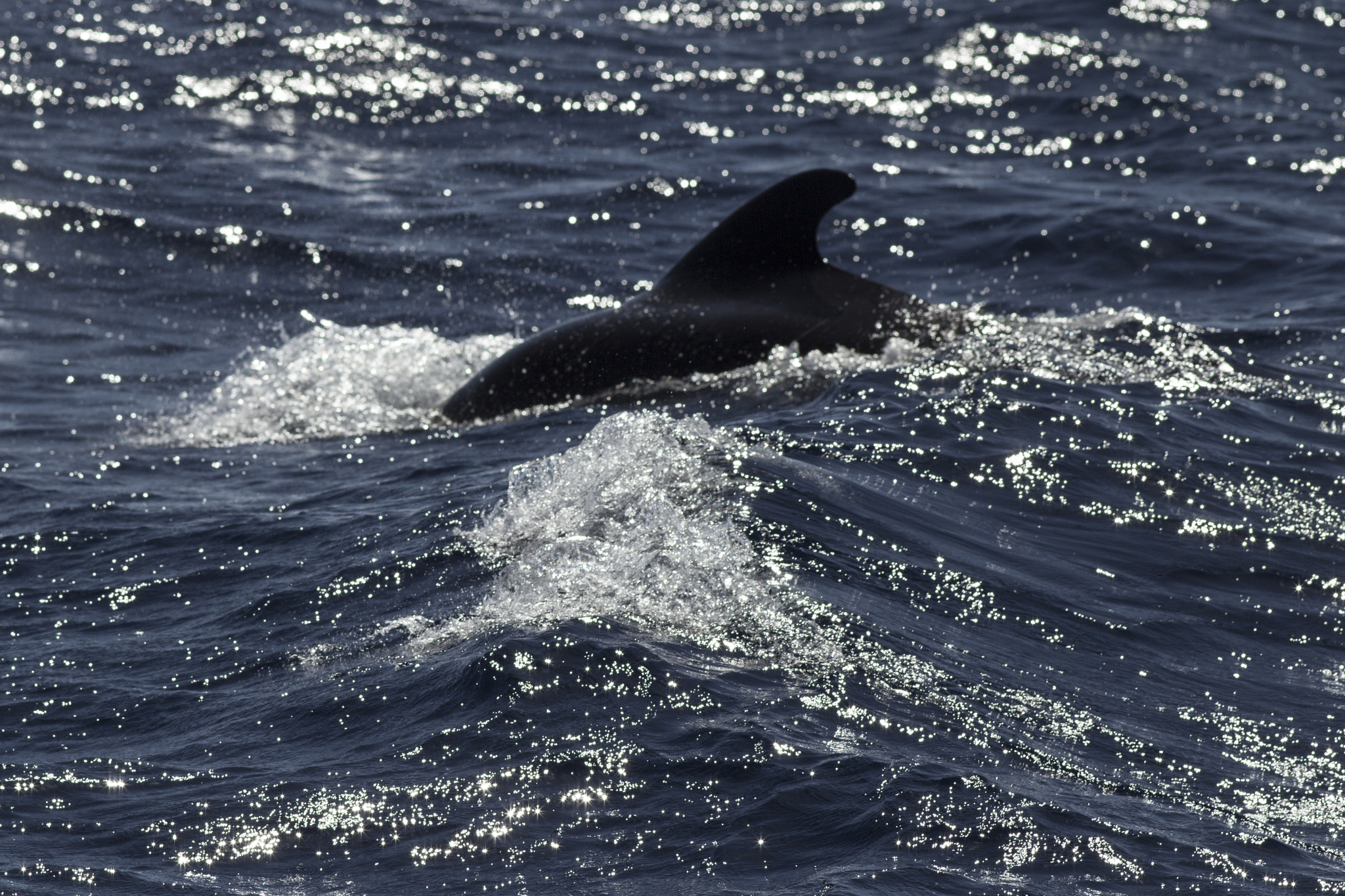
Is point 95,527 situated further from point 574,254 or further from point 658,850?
point 574,254

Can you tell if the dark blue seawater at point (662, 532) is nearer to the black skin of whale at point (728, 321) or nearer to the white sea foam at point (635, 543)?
the white sea foam at point (635, 543)

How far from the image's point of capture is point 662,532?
7.83 m

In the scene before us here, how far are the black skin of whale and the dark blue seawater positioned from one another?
Result: 372 mm

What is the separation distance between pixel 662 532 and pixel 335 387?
6.35m

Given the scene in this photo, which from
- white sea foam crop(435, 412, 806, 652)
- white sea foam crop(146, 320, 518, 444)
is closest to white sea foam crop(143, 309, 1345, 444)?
white sea foam crop(146, 320, 518, 444)

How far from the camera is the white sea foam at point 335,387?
12.5 m

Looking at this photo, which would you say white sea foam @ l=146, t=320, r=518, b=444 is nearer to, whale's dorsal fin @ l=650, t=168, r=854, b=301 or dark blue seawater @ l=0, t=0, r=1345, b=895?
dark blue seawater @ l=0, t=0, r=1345, b=895

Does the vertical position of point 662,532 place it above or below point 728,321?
A: below

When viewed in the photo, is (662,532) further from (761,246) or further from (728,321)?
(761,246)

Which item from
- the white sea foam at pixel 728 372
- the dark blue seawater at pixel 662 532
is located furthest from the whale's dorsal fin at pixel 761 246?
the dark blue seawater at pixel 662 532

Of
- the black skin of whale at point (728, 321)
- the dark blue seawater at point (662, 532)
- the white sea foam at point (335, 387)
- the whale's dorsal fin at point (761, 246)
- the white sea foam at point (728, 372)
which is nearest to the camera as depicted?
the dark blue seawater at point (662, 532)

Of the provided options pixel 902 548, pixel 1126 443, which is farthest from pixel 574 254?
pixel 902 548

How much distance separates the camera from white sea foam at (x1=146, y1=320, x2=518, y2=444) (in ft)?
41.1

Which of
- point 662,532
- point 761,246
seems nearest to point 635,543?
point 662,532
